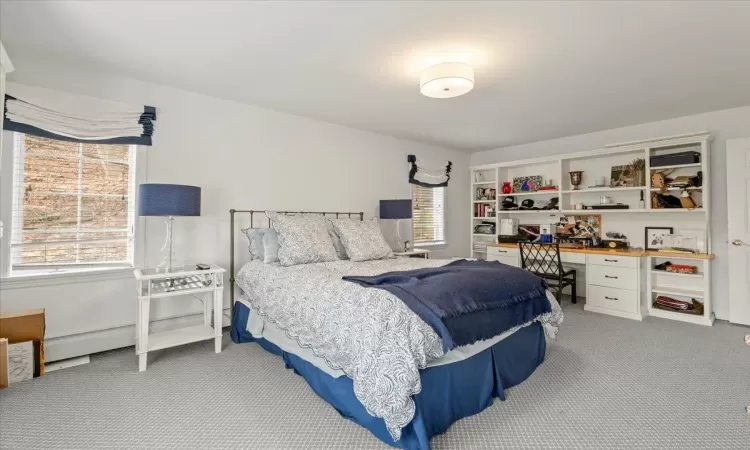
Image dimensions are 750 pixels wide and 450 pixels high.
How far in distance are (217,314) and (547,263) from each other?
4088mm

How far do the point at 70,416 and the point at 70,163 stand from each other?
1971mm

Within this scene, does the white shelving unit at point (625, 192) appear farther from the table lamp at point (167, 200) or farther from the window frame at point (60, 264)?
the window frame at point (60, 264)

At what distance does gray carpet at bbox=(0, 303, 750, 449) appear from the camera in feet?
6.06

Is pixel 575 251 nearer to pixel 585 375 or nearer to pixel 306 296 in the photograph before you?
pixel 585 375

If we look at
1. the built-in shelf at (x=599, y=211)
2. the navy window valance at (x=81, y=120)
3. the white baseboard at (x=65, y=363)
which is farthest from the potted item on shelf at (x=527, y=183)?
the white baseboard at (x=65, y=363)

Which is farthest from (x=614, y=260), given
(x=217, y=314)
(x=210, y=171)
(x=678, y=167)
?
(x=210, y=171)

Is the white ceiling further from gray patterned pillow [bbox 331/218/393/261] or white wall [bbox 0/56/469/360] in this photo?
gray patterned pillow [bbox 331/218/393/261]

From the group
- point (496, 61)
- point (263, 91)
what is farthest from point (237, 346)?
point (496, 61)

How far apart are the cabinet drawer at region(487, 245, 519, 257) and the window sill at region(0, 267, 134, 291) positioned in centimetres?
470

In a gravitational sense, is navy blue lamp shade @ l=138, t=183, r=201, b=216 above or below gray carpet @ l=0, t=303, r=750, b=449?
above

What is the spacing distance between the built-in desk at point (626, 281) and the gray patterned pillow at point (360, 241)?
2.70 m

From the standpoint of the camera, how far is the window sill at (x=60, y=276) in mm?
2627

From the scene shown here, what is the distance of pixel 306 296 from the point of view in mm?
2369

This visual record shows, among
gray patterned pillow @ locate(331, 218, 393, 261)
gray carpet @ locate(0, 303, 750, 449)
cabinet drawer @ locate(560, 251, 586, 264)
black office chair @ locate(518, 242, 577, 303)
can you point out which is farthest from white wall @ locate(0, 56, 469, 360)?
cabinet drawer @ locate(560, 251, 586, 264)
